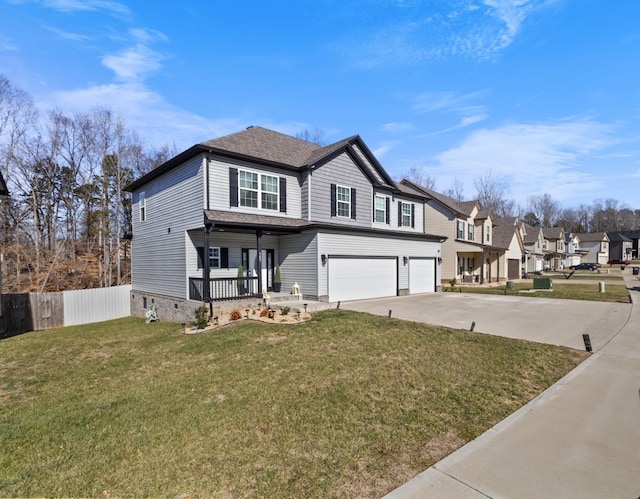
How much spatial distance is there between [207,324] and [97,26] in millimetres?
11168

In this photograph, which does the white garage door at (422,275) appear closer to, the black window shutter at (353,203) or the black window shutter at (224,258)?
the black window shutter at (353,203)

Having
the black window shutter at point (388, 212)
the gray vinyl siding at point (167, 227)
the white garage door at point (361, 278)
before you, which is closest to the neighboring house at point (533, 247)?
the black window shutter at point (388, 212)

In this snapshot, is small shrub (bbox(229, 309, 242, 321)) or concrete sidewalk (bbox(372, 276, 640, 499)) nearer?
concrete sidewalk (bbox(372, 276, 640, 499))

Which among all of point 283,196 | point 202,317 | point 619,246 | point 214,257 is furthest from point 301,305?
point 619,246

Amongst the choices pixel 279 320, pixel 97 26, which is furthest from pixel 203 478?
pixel 97 26

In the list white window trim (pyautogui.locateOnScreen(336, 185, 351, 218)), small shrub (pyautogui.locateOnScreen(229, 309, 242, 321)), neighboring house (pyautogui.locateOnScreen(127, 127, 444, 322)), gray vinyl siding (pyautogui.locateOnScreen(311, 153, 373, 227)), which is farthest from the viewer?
white window trim (pyautogui.locateOnScreen(336, 185, 351, 218))

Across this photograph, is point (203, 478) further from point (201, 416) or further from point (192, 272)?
point (192, 272)

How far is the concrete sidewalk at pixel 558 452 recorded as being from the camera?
331 cm

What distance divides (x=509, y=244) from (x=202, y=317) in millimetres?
32409

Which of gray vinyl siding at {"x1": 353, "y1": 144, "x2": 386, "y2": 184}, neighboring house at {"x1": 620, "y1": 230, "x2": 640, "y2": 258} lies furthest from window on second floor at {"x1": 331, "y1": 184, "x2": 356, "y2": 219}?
neighboring house at {"x1": 620, "y1": 230, "x2": 640, "y2": 258}

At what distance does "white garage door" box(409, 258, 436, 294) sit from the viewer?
66.7ft

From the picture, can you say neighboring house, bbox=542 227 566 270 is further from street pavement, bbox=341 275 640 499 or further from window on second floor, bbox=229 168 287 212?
street pavement, bbox=341 275 640 499

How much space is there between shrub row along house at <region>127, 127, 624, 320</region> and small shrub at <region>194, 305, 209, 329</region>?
68 cm

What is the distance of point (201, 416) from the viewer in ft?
16.1
